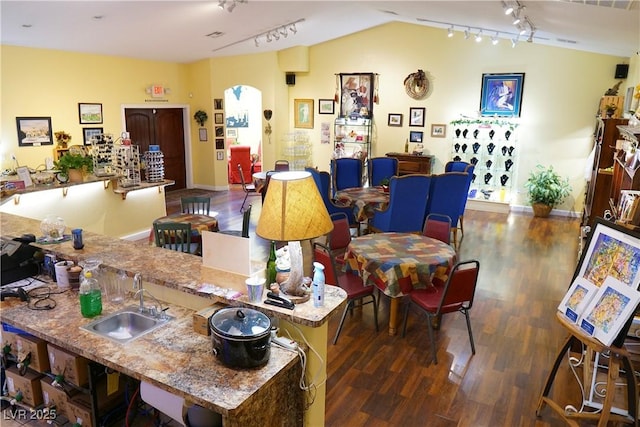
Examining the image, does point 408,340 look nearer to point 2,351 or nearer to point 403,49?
point 2,351

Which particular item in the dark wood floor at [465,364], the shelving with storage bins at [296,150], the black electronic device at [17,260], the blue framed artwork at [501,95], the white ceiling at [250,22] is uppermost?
the white ceiling at [250,22]

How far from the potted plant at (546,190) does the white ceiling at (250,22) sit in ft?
7.41

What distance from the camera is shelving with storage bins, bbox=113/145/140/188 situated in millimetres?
6180

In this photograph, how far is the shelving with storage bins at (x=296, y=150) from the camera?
35.9 ft

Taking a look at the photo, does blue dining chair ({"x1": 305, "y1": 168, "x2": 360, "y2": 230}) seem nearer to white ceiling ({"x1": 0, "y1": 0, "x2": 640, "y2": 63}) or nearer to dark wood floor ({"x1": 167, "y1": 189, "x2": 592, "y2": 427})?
dark wood floor ({"x1": 167, "y1": 189, "x2": 592, "y2": 427})

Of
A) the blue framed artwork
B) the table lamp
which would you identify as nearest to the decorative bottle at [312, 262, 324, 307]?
the table lamp

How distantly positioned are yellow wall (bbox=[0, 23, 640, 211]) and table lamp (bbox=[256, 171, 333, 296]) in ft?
21.8

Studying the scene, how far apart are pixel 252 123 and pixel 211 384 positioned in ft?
36.9

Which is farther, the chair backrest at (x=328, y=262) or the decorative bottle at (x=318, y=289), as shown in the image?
the chair backrest at (x=328, y=262)

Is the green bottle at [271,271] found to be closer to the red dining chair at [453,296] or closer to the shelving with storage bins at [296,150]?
the red dining chair at [453,296]

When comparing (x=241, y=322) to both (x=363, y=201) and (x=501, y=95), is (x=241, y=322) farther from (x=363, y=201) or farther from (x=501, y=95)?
(x=501, y=95)

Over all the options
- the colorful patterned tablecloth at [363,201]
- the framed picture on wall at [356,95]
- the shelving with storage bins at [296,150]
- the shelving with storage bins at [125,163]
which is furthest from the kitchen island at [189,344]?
the shelving with storage bins at [296,150]

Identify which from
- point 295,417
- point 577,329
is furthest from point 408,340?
point 295,417

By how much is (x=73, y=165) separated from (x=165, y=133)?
190 inches
